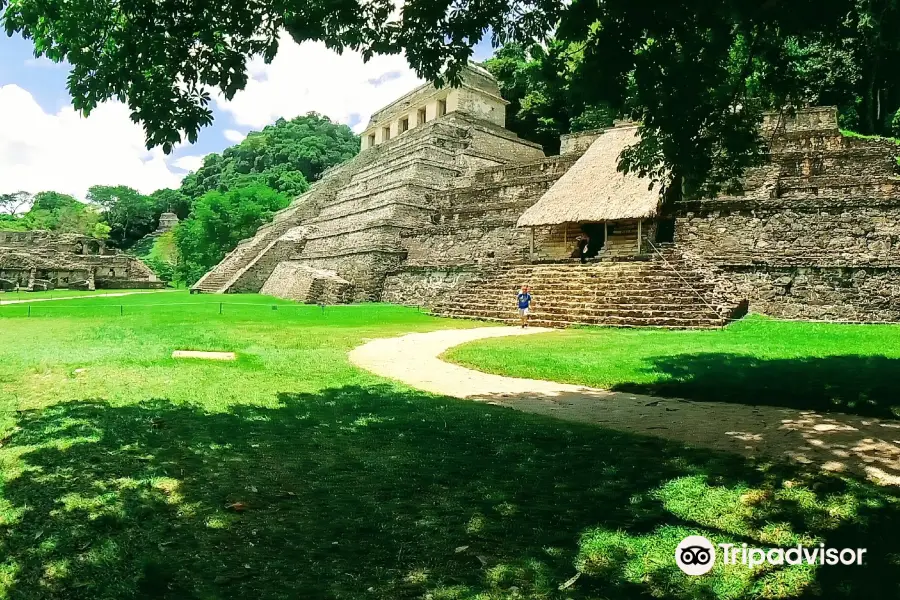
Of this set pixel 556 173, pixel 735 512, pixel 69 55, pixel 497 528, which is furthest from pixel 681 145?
pixel 556 173

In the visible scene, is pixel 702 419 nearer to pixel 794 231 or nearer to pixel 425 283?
pixel 794 231

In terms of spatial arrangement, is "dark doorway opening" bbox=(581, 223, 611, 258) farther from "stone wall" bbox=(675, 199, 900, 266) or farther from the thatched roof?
"stone wall" bbox=(675, 199, 900, 266)

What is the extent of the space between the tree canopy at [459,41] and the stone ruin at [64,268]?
30419 millimetres

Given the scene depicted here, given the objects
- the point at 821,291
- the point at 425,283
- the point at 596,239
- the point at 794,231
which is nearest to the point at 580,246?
the point at 596,239

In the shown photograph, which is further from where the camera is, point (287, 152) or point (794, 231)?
point (287, 152)

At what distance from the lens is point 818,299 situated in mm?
13375

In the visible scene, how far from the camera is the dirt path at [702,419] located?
13.0ft

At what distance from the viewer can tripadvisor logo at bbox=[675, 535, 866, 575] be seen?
97.4 inches

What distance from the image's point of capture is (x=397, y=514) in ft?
9.81

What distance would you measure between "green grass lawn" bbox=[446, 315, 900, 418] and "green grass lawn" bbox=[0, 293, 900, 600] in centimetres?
236

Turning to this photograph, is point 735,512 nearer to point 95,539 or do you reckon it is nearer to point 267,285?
point 95,539

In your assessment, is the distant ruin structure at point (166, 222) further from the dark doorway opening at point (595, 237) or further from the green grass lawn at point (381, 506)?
the green grass lawn at point (381, 506)

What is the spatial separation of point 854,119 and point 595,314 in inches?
737

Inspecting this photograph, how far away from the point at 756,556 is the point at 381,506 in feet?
6.08
